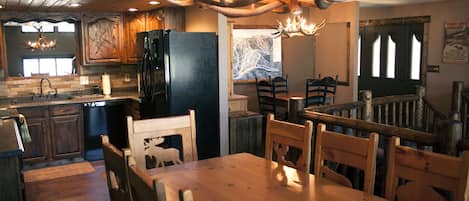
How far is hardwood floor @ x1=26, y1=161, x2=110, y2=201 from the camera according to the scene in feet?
14.6

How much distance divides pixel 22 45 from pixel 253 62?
144 inches

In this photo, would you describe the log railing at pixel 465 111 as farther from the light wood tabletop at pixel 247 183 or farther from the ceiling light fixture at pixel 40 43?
the ceiling light fixture at pixel 40 43

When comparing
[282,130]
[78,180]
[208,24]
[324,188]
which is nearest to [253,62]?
[208,24]

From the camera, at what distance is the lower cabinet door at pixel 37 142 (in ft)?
17.7

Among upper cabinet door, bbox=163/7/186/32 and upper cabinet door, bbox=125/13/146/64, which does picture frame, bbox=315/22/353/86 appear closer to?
upper cabinet door, bbox=163/7/186/32

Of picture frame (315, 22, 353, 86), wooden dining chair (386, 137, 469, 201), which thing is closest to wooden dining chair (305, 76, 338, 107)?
picture frame (315, 22, 353, 86)

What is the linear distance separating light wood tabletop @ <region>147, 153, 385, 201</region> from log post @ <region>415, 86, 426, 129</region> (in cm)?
300

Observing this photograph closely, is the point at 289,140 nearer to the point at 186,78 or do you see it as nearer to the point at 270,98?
the point at 186,78

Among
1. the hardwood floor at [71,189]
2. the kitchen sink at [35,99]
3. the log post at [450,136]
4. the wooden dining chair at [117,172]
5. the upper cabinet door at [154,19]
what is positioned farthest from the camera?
the kitchen sink at [35,99]

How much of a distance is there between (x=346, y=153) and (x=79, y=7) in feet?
14.3

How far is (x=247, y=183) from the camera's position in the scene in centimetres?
230

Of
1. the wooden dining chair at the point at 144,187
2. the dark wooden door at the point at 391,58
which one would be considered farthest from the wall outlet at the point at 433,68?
→ the wooden dining chair at the point at 144,187

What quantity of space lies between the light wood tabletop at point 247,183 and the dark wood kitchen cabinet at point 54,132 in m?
3.45

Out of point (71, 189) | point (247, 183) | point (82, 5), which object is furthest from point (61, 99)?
point (247, 183)
